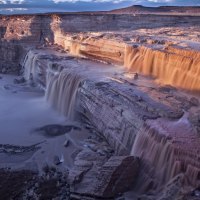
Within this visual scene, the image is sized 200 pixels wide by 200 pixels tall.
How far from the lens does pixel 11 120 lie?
13.9m

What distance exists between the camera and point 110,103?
11734mm

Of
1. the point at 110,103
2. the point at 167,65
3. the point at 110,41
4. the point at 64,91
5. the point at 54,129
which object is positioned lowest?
the point at 54,129

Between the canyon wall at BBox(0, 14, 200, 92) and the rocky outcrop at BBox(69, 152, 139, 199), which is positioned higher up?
the canyon wall at BBox(0, 14, 200, 92)

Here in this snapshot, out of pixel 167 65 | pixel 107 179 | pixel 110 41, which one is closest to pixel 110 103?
pixel 167 65

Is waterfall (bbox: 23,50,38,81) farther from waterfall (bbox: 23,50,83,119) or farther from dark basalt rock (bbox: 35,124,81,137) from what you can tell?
dark basalt rock (bbox: 35,124,81,137)

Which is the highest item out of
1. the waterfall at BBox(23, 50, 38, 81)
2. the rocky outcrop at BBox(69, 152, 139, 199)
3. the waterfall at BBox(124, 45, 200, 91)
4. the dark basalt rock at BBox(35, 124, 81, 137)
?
the waterfall at BBox(124, 45, 200, 91)

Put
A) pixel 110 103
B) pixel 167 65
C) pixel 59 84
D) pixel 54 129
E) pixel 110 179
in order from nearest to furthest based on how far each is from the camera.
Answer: pixel 110 179 → pixel 110 103 → pixel 54 129 → pixel 167 65 → pixel 59 84

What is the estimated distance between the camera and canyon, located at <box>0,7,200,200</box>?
28.5 ft

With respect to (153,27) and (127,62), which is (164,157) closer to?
(127,62)

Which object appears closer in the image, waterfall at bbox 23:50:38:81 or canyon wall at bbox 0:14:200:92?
canyon wall at bbox 0:14:200:92

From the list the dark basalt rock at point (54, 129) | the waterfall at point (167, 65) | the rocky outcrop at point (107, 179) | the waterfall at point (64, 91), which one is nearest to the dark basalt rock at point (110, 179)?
the rocky outcrop at point (107, 179)

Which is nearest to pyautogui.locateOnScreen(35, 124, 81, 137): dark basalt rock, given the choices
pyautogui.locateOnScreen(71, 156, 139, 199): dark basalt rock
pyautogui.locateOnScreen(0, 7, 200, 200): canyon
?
pyautogui.locateOnScreen(0, 7, 200, 200): canyon

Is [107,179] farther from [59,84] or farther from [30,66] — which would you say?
[30,66]

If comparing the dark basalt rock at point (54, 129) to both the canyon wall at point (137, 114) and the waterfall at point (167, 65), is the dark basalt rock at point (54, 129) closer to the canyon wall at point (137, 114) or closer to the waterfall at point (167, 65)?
the canyon wall at point (137, 114)
